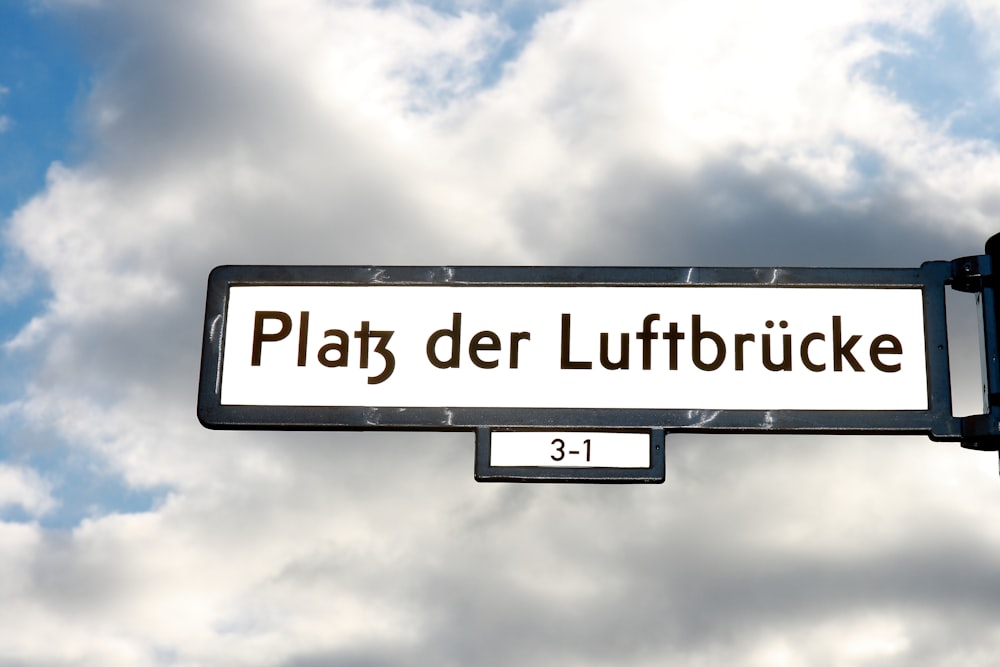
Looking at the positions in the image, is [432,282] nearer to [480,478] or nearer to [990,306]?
[480,478]

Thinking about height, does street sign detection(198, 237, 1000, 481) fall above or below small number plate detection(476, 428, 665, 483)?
above

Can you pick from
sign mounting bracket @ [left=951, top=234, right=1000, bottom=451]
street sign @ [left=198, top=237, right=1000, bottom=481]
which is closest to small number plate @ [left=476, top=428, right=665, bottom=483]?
street sign @ [left=198, top=237, right=1000, bottom=481]

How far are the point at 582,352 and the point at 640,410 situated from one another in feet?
0.92

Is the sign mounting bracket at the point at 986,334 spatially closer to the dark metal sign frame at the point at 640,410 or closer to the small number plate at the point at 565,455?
the dark metal sign frame at the point at 640,410

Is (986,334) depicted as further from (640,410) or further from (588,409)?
(588,409)

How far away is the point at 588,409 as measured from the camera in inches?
157

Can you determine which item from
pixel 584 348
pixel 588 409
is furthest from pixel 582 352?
pixel 588 409

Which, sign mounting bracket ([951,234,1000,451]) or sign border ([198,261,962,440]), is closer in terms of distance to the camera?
sign mounting bracket ([951,234,1000,451])

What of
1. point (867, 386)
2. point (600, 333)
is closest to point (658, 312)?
point (600, 333)

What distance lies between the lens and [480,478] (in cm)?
393

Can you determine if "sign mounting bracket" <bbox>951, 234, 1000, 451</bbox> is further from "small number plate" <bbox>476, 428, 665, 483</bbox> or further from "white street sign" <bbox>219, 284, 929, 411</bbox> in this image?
"small number plate" <bbox>476, 428, 665, 483</bbox>

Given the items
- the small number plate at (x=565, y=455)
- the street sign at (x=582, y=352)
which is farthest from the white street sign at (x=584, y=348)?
the small number plate at (x=565, y=455)

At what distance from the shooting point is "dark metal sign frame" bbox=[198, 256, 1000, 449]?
155 inches

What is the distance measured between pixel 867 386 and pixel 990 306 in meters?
0.46
